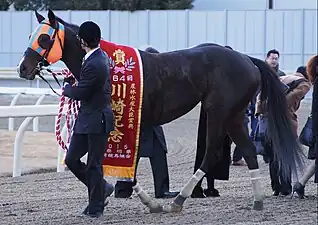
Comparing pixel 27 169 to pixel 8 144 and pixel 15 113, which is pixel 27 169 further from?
pixel 8 144

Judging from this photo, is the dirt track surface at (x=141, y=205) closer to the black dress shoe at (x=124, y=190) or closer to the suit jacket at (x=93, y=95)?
the black dress shoe at (x=124, y=190)

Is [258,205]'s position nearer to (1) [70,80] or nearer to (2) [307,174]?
(2) [307,174]

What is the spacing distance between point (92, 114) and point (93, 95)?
0.17 meters

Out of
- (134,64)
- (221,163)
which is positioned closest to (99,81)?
(134,64)

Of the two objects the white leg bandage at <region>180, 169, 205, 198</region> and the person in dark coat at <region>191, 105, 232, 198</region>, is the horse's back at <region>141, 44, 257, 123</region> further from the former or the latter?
the person in dark coat at <region>191, 105, 232, 198</region>

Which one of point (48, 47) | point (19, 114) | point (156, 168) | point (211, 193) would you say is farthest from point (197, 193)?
point (19, 114)

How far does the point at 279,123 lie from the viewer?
29.6 ft

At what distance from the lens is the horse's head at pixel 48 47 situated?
26.3ft

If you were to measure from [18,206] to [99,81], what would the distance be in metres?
1.90

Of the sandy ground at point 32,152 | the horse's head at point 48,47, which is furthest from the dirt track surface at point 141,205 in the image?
the horse's head at point 48,47

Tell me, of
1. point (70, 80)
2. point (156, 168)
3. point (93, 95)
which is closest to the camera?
point (93, 95)

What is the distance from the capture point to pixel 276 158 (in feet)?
30.2

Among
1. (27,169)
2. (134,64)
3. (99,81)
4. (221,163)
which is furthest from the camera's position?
(27,169)

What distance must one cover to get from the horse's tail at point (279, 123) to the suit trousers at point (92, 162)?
210 centimetres
